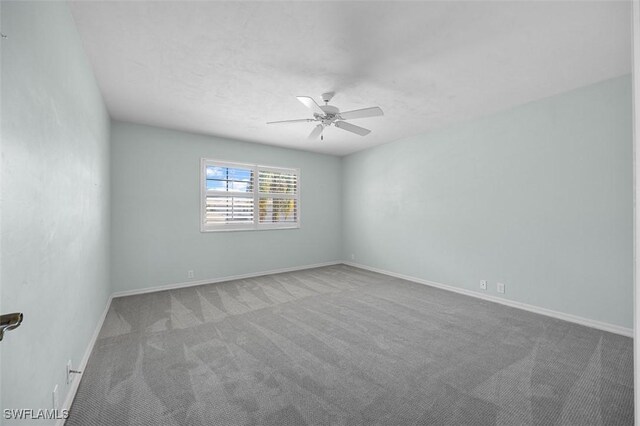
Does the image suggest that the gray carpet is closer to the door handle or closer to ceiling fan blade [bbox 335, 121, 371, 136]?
the door handle

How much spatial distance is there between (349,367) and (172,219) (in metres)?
3.59

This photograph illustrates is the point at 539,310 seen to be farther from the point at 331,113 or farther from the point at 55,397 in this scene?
the point at 55,397

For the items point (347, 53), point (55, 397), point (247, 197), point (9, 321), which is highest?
point (347, 53)

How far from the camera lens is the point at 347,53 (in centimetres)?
226

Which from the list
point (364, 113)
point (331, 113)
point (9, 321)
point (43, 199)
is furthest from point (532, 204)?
point (43, 199)

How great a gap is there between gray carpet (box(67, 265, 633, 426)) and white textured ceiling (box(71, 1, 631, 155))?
257 centimetres

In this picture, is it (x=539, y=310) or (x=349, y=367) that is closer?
(x=349, y=367)

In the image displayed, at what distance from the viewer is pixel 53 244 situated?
145 cm

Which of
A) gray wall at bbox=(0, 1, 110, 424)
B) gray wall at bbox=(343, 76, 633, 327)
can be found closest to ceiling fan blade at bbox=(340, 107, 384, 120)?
gray wall at bbox=(343, 76, 633, 327)

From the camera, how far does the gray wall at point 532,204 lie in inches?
107

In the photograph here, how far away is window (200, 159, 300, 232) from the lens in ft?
15.3

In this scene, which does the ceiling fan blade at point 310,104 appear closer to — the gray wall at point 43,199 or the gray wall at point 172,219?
the gray wall at point 43,199

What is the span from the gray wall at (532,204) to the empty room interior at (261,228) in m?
0.02

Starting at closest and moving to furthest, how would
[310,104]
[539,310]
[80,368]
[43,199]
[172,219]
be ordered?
[43,199] < [80,368] < [310,104] < [539,310] < [172,219]
